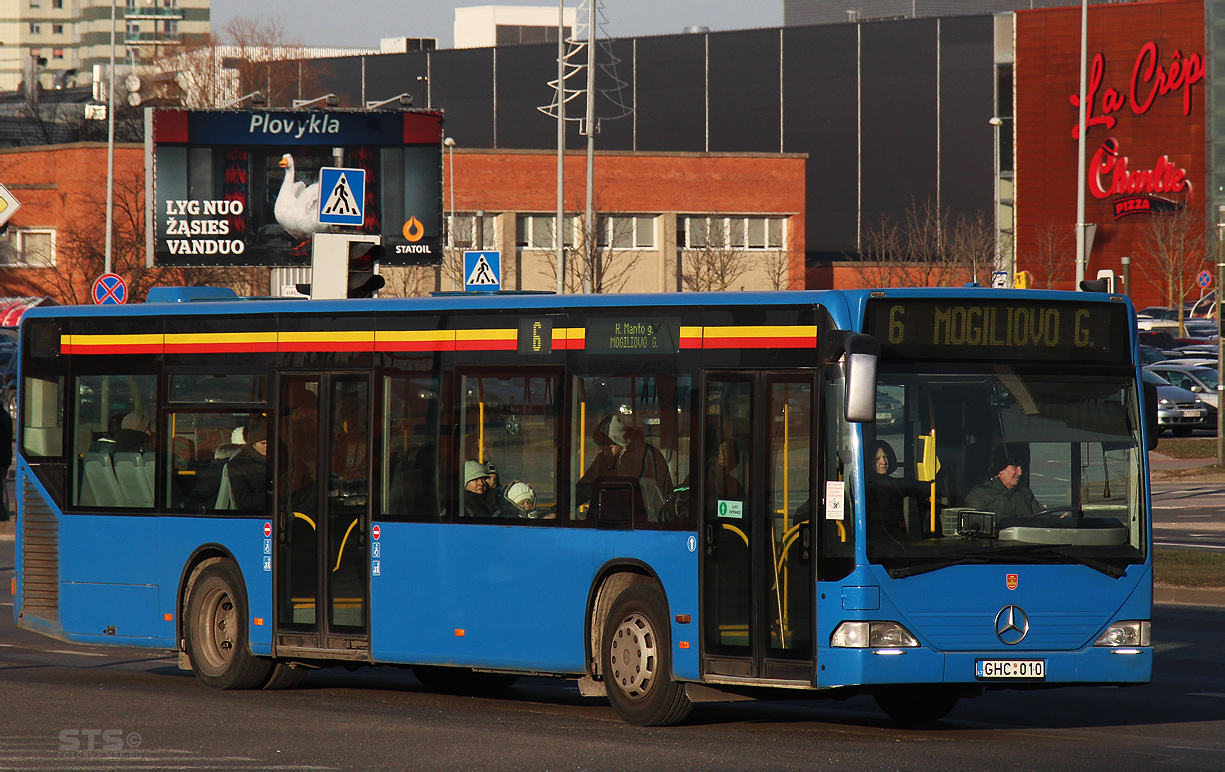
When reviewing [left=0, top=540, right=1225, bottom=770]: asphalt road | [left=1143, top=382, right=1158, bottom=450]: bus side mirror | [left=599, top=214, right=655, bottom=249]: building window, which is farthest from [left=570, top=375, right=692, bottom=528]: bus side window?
[left=599, top=214, right=655, bottom=249]: building window

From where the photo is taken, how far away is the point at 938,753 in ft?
29.9

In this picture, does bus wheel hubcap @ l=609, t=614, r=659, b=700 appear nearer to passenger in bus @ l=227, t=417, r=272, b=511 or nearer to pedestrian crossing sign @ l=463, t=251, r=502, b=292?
passenger in bus @ l=227, t=417, r=272, b=511

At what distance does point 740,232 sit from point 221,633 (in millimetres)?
57179

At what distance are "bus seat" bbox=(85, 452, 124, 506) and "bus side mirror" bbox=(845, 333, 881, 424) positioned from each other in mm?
6232

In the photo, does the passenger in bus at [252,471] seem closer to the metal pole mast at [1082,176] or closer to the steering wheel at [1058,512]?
the steering wheel at [1058,512]

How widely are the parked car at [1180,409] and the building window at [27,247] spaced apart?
3950 centimetres

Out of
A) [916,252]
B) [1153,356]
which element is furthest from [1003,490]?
[916,252]

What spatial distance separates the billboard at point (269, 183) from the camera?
36.9 m

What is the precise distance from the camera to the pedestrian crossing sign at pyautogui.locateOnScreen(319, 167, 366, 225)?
53.9ft

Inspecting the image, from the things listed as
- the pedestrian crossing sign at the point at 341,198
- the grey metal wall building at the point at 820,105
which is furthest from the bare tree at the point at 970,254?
the pedestrian crossing sign at the point at 341,198

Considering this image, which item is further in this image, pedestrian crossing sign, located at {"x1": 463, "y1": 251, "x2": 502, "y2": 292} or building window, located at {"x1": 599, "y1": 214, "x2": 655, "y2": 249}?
building window, located at {"x1": 599, "y1": 214, "x2": 655, "y2": 249}

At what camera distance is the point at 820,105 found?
8338cm

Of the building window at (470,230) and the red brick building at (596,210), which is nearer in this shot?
the red brick building at (596,210)

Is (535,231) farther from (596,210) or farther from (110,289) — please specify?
(110,289)
